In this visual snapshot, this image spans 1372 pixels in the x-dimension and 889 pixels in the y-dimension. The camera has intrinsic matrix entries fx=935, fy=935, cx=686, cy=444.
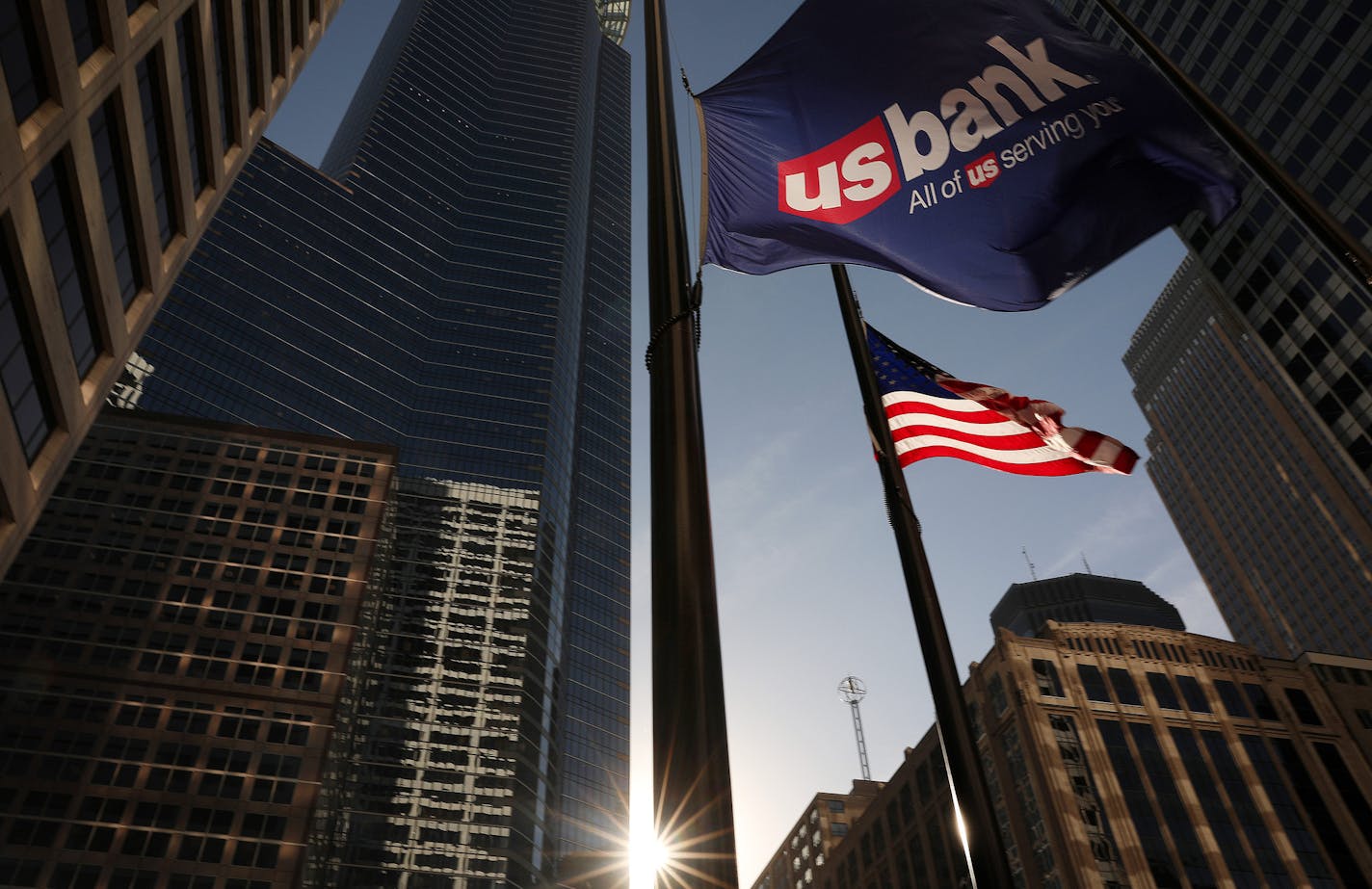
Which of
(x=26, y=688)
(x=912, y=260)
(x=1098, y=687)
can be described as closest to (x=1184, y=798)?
(x=1098, y=687)

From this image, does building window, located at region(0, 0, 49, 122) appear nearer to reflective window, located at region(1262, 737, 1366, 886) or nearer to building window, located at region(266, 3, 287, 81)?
building window, located at region(266, 3, 287, 81)

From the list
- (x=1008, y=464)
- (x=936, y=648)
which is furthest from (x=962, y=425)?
(x=936, y=648)

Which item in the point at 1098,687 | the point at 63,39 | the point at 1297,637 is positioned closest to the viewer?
the point at 63,39

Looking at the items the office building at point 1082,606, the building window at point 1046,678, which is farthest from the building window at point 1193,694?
the office building at point 1082,606

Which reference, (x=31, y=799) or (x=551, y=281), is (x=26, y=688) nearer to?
(x=31, y=799)

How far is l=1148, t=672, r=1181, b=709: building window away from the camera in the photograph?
77.3 meters

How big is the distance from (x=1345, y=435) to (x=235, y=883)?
90.8 m

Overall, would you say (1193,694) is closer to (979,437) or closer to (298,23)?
(979,437)

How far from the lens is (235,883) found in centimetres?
7981

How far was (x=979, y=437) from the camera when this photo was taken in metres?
12.6

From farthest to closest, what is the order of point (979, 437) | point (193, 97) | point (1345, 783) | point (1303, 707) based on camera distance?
point (1303, 707), point (1345, 783), point (193, 97), point (979, 437)

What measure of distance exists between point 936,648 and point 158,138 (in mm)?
41163

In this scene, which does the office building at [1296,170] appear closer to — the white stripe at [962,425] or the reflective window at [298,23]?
the reflective window at [298,23]

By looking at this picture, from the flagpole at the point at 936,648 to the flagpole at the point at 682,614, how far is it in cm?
297
